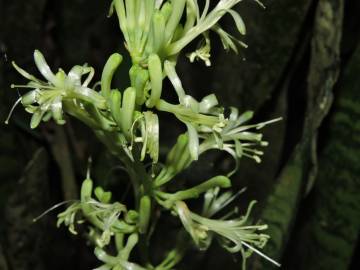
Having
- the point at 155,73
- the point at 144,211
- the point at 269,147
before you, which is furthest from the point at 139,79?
the point at 269,147

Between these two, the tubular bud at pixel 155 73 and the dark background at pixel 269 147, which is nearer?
the tubular bud at pixel 155 73

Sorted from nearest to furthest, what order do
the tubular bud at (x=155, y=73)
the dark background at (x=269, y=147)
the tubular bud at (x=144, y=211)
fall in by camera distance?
the tubular bud at (x=155, y=73) → the tubular bud at (x=144, y=211) → the dark background at (x=269, y=147)

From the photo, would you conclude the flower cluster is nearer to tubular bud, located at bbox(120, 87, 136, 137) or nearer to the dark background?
tubular bud, located at bbox(120, 87, 136, 137)

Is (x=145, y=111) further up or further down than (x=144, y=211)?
further up

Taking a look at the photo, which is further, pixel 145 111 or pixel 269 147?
pixel 269 147

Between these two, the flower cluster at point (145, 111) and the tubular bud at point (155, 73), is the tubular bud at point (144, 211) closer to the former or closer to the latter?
the flower cluster at point (145, 111)

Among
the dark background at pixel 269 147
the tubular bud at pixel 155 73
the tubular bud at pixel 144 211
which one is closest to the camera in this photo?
the tubular bud at pixel 155 73

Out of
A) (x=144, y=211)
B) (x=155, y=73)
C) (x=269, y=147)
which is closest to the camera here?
(x=155, y=73)

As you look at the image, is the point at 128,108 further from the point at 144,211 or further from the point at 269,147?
the point at 269,147

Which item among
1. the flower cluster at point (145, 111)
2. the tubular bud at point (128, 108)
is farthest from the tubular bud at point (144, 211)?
the tubular bud at point (128, 108)

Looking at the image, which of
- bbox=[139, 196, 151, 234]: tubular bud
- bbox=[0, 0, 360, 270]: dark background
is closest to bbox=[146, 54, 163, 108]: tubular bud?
bbox=[139, 196, 151, 234]: tubular bud
